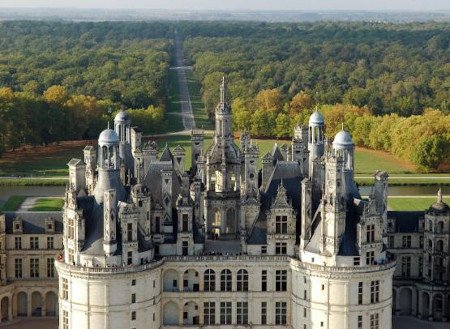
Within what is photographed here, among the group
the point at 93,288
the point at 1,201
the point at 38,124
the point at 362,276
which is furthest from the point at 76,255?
the point at 38,124

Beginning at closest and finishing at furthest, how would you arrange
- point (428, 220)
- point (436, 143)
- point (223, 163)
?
point (223, 163) → point (428, 220) → point (436, 143)

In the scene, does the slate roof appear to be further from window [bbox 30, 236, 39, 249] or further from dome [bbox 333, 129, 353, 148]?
window [bbox 30, 236, 39, 249]

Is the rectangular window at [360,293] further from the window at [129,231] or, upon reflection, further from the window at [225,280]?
the window at [129,231]

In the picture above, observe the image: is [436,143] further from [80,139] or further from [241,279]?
[241,279]

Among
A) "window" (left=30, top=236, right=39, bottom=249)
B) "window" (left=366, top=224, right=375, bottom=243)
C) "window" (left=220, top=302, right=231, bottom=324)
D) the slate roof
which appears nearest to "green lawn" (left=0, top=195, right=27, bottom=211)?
"window" (left=30, top=236, right=39, bottom=249)

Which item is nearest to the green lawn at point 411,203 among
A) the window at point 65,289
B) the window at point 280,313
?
the window at point 280,313

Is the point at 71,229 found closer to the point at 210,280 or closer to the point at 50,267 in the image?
the point at 210,280
